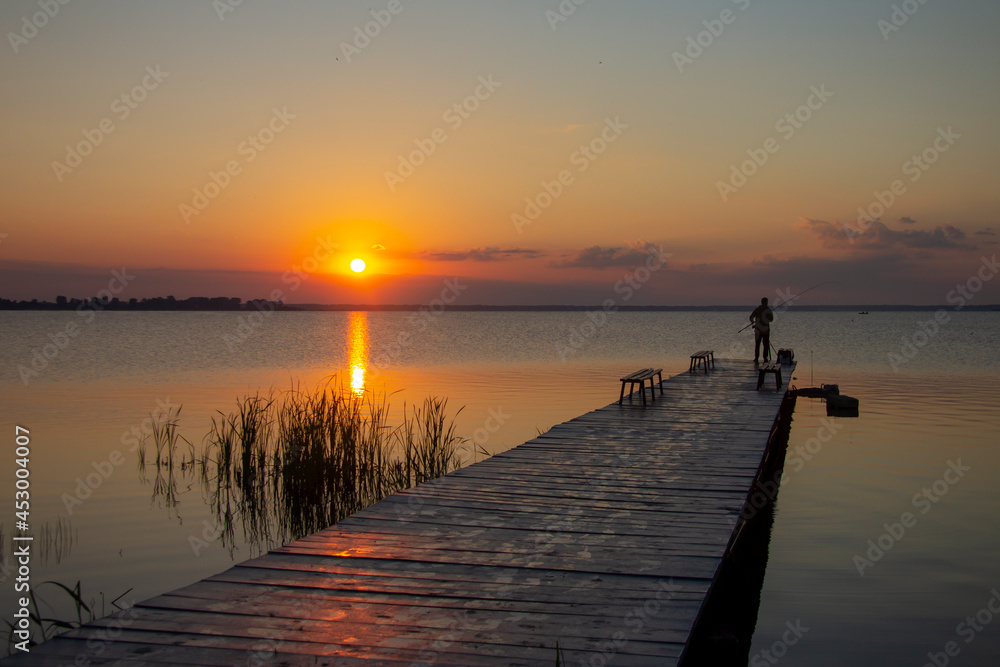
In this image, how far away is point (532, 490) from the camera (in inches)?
252

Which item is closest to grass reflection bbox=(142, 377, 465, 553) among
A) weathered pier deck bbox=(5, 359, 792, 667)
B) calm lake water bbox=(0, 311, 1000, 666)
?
calm lake water bbox=(0, 311, 1000, 666)

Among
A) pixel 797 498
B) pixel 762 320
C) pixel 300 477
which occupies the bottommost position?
pixel 797 498


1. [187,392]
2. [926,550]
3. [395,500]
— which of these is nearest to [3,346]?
[187,392]

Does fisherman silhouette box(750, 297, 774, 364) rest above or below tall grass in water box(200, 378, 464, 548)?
above

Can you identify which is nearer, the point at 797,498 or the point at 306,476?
the point at 306,476

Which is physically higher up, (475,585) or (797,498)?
(475,585)

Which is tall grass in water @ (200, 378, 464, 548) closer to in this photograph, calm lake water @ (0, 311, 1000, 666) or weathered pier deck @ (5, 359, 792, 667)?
calm lake water @ (0, 311, 1000, 666)

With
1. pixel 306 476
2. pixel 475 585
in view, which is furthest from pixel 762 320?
pixel 475 585

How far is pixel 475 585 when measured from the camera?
4047 millimetres

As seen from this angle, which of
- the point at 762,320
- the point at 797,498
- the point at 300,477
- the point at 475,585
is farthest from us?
the point at 762,320

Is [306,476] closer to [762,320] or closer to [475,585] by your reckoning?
[475,585]

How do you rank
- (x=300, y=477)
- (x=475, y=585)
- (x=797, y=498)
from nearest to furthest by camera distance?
(x=475, y=585)
(x=300, y=477)
(x=797, y=498)

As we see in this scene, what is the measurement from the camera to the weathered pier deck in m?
3.23

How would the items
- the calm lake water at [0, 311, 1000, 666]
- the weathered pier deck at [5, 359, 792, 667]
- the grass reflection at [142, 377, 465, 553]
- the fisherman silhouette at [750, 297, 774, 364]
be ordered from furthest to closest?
the fisherman silhouette at [750, 297, 774, 364], the grass reflection at [142, 377, 465, 553], the calm lake water at [0, 311, 1000, 666], the weathered pier deck at [5, 359, 792, 667]
